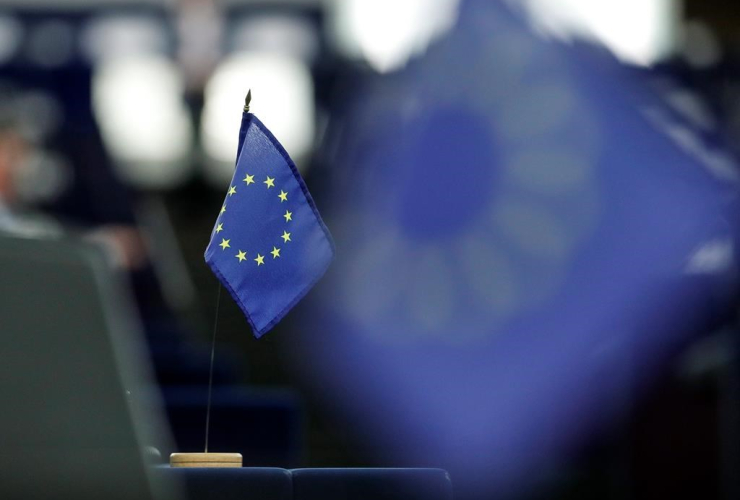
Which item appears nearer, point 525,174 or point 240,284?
point 240,284

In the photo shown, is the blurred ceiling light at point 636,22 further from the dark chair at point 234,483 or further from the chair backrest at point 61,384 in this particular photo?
the chair backrest at point 61,384

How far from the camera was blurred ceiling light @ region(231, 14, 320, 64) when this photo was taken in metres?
11.5

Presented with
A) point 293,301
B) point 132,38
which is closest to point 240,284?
point 293,301

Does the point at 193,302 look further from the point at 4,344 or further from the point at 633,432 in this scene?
the point at 4,344

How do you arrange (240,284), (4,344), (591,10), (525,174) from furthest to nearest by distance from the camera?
(591,10)
(525,174)
(240,284)
(4,344)

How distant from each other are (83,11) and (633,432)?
26.2 feet

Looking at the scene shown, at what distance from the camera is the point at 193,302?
7523 millimetres

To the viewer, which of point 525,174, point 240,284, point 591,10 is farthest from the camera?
point 591,10

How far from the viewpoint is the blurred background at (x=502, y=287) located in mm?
4875

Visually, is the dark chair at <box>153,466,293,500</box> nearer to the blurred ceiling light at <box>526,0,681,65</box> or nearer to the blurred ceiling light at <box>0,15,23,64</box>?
the blurred ceiling light at <box>526,0,681,65</box>

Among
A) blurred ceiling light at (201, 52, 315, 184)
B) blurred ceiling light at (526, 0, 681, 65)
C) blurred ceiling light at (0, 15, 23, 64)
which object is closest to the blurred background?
blurred ceiling light at (526, 0, 681, 65)

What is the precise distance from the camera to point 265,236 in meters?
2.62

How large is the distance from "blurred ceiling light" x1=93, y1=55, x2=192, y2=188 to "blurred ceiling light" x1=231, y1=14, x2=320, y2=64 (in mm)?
579

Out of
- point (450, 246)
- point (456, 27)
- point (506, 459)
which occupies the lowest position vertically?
point (506, 459)
